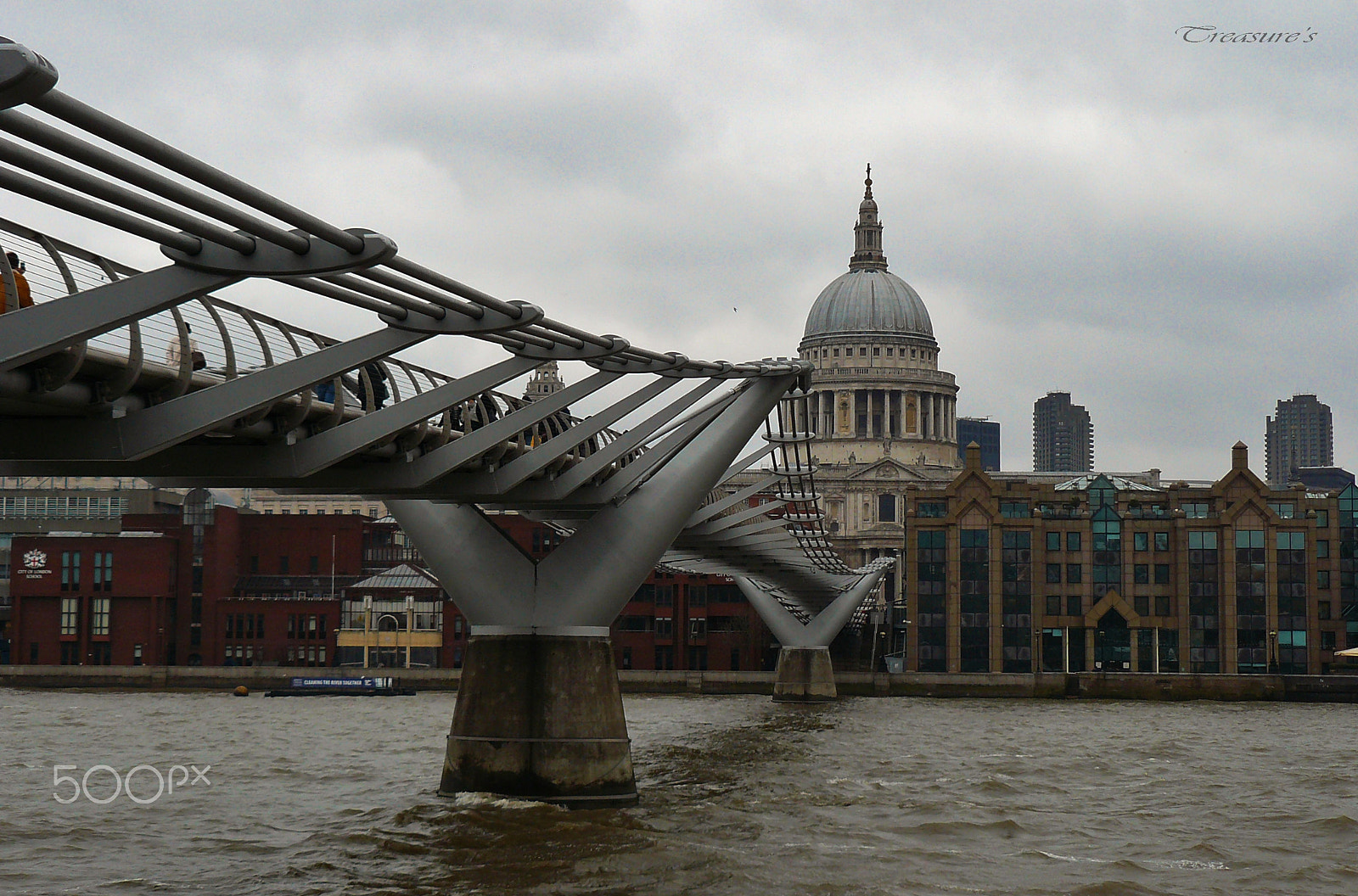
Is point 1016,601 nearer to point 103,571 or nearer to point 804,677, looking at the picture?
point 804,677

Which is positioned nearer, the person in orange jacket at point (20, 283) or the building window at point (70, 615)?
the person in orange jacket at point (20, 283)

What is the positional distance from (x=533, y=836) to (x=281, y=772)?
13262 mm

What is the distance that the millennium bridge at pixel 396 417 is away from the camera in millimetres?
11773

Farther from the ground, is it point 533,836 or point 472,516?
point 472,516

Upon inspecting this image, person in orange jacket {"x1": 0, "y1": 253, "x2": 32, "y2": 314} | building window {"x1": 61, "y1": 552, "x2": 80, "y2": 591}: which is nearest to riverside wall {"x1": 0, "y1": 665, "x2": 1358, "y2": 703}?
building window {"x1": 61, "y1": 552, "x2": 80, "y2": 591}

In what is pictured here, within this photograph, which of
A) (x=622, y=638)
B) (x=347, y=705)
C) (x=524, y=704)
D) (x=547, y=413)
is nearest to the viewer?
(x=547, y=413)

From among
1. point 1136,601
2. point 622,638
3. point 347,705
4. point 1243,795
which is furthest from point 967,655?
point 1243,795

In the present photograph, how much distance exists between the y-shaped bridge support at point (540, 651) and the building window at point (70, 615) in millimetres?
64321

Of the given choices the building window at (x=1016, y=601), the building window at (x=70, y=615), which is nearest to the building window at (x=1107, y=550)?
the building window at (x=1016, y=601)

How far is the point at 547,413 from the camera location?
22.0 meters

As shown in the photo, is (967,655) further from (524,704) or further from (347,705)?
(524,704)

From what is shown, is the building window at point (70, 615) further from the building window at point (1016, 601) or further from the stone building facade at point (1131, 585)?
the building window at point (1016, 601)

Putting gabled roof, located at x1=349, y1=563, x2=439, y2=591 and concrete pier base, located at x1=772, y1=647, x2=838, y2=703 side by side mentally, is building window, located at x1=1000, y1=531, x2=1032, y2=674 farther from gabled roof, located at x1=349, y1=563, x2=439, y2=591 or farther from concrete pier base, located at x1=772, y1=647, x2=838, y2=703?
gabled roof, located at x1=349, y1=563, x2=439, y2=591

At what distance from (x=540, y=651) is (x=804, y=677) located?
4663 centimetres
